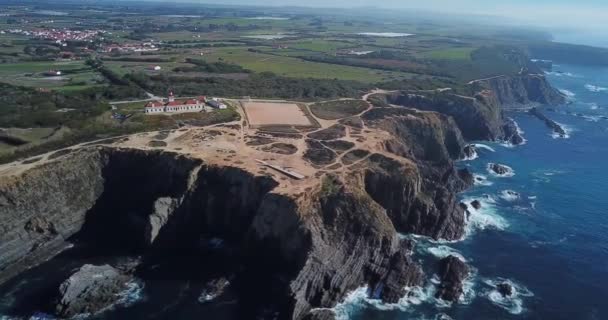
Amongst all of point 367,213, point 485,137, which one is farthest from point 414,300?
point 485,137

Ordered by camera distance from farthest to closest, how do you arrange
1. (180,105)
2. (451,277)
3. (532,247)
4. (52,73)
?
(52,73) → (180,105) → (532,247) → (451,277)

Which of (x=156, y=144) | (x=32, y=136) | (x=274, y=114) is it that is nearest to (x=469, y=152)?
(x=274, y=114)

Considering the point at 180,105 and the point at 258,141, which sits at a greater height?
the point at 180,105

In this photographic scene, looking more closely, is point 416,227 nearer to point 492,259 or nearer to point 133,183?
point 492,259

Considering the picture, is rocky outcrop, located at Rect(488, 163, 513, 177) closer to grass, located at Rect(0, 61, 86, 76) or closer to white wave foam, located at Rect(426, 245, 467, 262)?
white wave foam, located at Rect(426, 245, 467, 262)

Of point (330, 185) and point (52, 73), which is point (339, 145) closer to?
point (330, 185)

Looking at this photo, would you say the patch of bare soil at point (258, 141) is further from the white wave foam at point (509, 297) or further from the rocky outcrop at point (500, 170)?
the rocky outcrop at point (500, 170)

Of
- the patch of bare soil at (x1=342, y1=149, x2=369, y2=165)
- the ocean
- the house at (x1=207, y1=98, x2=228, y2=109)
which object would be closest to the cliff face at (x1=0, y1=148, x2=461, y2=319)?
the patch of bare soil at (x1=342, y1=149, x2=369, y2=165)

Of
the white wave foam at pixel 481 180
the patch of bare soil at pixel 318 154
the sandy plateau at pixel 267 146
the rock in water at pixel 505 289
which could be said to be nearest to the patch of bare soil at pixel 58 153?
the sandy plateau at pixel 267 146
